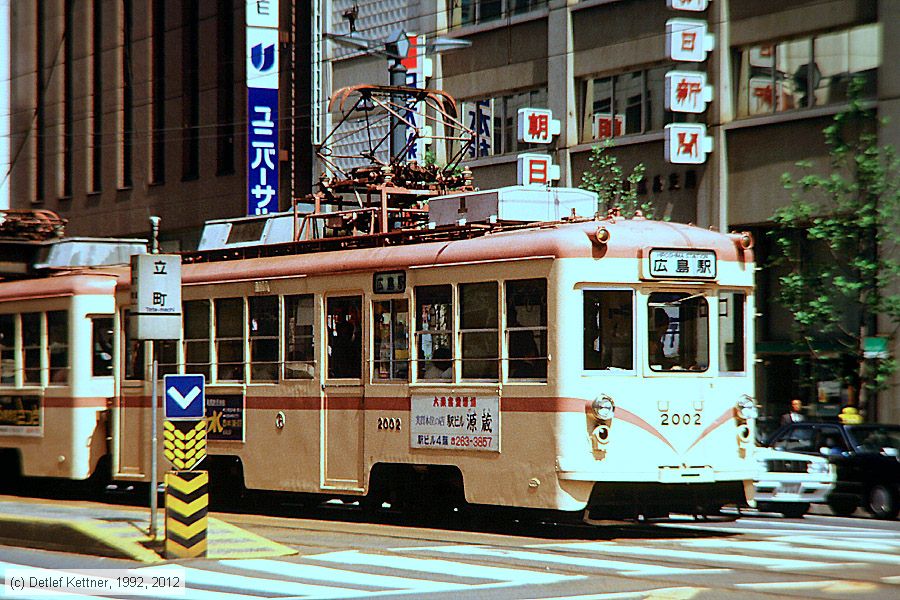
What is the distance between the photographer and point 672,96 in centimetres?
3061

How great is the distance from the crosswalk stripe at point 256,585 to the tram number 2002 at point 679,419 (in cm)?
480

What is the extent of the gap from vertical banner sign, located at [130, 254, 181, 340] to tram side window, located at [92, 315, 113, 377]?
6.63m

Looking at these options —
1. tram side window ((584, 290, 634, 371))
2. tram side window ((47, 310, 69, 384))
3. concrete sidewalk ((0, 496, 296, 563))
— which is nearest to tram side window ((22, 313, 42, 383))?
tram side window ((47, 310, 69, 384))

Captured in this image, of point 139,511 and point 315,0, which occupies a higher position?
point 315,0

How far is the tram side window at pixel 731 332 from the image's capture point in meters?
16.1

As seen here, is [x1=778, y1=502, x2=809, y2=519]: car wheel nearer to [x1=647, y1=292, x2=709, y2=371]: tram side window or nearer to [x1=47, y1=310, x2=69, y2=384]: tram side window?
[x1=647, y1=292, x2=709, y2=371]: tram side window

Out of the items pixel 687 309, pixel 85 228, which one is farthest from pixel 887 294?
pixel 85 228

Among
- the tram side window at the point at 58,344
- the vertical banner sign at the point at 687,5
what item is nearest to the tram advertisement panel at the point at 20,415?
the tram side window at the point at 58,344

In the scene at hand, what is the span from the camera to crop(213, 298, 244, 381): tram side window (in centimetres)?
1897

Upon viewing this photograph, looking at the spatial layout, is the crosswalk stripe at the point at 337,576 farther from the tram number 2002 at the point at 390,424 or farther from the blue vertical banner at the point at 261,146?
the blue vertical banner at the point at 261,146

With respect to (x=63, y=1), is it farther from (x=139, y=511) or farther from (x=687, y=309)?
(x=687, y=309)

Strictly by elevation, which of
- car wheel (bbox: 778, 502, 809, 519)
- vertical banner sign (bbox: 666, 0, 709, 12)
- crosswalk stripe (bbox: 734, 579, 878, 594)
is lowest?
car wheel (bbox: 778, 502, 809, 519)

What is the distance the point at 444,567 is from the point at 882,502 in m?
9.70

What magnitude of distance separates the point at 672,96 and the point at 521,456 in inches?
652
